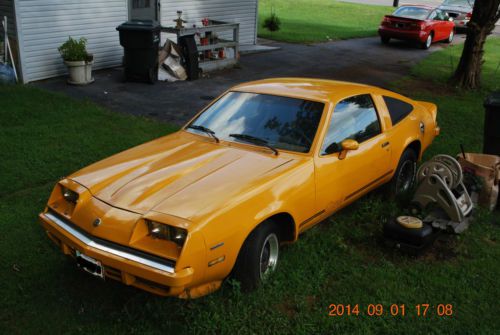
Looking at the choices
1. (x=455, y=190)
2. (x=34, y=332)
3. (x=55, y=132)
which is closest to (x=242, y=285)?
(x=34, y=332)

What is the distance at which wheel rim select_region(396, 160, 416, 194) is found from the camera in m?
6.22

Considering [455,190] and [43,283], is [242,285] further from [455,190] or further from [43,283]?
[455,190]

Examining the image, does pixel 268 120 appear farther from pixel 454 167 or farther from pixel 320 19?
pixel 320 19

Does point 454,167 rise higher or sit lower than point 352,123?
lower

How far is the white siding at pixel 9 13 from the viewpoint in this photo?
10664 millimetres

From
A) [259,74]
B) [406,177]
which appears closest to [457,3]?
[259,74]

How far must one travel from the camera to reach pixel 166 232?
11.9 feet

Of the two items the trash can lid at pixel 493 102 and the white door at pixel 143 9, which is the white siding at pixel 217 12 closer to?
the white door at pixel 143 9

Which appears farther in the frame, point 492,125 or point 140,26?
point 140,26

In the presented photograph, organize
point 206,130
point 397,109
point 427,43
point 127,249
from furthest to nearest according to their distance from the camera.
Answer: point 427,43, point 397,109, point 206,130, point 127,249

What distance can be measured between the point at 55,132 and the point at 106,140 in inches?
34.4

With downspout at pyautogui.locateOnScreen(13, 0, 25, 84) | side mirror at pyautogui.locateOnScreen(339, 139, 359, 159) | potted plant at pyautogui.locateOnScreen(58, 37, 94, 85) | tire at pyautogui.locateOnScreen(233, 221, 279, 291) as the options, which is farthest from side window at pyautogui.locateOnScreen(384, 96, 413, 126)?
downspout at pyautogui.locateOnScreen(13, 0, 25, 84)

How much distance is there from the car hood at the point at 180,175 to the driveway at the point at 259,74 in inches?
177
